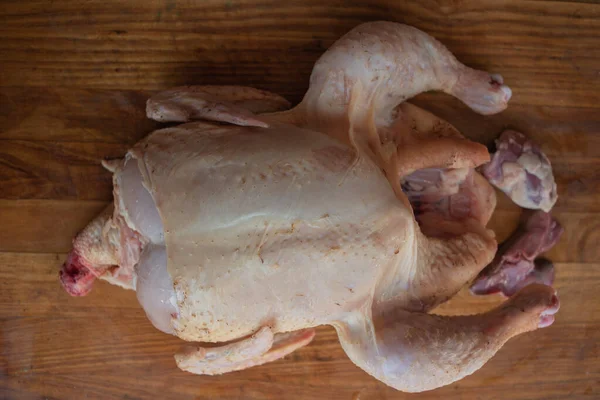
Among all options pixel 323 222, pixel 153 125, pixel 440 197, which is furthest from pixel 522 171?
pixel 153 125

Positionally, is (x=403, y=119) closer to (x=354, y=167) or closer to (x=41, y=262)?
(x=354, y=167)

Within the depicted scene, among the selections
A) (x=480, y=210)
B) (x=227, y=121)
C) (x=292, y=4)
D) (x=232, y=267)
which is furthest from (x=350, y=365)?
(x=292, y=4)

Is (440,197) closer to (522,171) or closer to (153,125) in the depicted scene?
(522,171)

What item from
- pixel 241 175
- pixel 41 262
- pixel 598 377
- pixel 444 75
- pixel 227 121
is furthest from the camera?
pixel 598 377

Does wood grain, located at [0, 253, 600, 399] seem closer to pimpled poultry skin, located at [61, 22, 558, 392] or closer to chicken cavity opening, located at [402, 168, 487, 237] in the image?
pimpled poultry skin, located at [61, 22, 558, 392]

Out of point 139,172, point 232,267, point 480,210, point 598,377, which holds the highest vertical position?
point 139,172

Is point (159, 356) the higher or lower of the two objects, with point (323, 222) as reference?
lower

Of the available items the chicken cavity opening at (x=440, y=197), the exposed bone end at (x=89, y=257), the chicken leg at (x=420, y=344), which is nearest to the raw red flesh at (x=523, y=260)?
the chicken cavity opening at (x=440, y=197)
